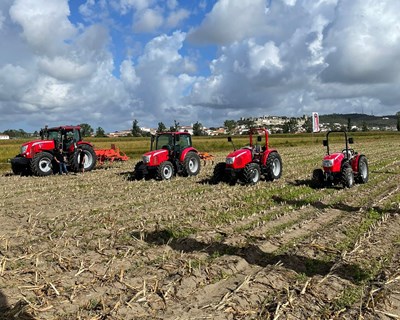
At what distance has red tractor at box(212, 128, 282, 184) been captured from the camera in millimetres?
11625

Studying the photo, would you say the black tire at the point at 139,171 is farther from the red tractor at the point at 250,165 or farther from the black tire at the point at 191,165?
the red tractor at the point at 250,165

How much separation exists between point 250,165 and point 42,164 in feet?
28.0

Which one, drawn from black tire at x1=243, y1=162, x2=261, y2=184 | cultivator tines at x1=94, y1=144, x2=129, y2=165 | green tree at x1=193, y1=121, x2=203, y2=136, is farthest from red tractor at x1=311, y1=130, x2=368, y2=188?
green tree at x1=193, y1=121, x2=203, y2=136

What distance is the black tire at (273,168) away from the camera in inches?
485

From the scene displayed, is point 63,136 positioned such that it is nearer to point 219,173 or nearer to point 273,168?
point 219,173

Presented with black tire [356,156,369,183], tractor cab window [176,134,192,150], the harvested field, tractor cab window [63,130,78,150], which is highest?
tractor cab window [63,130,78,150]

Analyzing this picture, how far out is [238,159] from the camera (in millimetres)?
11633

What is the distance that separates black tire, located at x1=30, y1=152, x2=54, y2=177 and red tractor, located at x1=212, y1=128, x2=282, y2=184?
23.6ft

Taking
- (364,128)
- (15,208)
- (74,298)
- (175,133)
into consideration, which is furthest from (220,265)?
(364,128)

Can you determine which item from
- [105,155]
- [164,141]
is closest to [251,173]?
[164,141]

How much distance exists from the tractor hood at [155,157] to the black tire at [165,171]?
Result: 0.24 m

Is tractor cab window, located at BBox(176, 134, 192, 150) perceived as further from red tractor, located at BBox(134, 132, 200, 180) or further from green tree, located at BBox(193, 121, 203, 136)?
green tree, located at BBox(193, 121, 203, 136)

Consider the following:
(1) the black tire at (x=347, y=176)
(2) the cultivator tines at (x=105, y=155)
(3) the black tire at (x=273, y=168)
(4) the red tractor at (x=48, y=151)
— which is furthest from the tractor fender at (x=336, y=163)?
(2) the cultivator tines at (x=105, y=155)

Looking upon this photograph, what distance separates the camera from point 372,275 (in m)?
4.94
